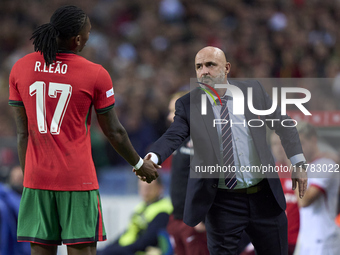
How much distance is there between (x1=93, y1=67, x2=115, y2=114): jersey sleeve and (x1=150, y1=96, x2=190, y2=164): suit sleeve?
1.46 ft

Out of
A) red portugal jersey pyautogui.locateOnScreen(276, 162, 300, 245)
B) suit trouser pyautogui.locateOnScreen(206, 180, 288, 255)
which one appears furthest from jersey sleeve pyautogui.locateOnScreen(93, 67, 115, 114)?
red portugal jersey pyautogui.locateOnScreen(276, 162, 300, 245)

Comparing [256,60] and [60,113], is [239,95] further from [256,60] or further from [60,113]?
[256,60]

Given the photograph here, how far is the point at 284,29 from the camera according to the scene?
9922 millimetres

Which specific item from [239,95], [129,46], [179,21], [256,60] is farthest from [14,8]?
[239,95]

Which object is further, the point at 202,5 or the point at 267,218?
the point at 202,5

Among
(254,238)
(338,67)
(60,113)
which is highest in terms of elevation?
(338,67)

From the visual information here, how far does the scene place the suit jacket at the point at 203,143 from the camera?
3.55 m

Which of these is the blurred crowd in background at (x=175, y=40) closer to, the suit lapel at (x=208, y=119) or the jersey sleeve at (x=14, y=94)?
the suit lapel at (x=208, y=119)

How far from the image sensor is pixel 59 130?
323 centimetres

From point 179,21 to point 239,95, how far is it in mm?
6943

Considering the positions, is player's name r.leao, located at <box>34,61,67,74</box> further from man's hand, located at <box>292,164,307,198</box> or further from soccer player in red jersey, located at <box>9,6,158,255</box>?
man's hand, located at <box>292,164,307,198</box>

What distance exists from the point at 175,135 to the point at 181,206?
1346 millimetres

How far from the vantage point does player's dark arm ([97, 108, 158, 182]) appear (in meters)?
3.36

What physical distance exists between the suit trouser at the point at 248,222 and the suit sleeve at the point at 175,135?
1.47ft
